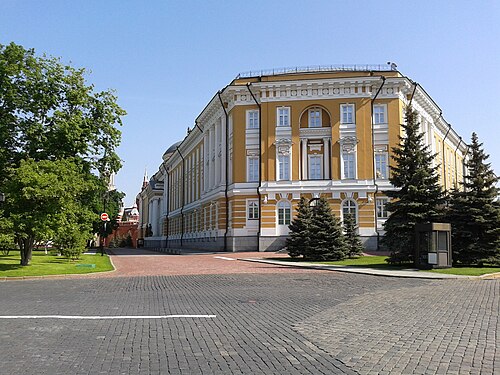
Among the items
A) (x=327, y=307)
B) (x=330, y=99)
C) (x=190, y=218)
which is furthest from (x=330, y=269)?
(x=190, y=218)

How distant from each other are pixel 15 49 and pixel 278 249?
25.9m

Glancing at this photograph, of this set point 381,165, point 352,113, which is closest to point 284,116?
point 352,113

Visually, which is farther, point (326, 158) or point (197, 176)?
point (197, 176)

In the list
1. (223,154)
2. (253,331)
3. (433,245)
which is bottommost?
(253,331)

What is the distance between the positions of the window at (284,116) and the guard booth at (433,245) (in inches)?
961

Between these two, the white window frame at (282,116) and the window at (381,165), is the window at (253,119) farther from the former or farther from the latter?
the window at (381,165)

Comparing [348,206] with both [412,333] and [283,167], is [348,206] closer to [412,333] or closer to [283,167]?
[283,167]

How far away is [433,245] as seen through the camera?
80.4ft

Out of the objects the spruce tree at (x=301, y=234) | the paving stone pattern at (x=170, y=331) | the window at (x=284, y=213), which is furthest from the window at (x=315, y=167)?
the paving stone pattern at (x=170, y=331)

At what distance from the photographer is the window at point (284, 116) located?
47906 mm

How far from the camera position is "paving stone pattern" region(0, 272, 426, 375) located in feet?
22.6

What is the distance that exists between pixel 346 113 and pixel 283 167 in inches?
289

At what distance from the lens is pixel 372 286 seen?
1752 cm

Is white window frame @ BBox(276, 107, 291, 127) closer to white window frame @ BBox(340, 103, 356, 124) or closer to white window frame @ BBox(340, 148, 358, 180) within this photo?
white window frame @ BBox(340, 103, 356, 124)
